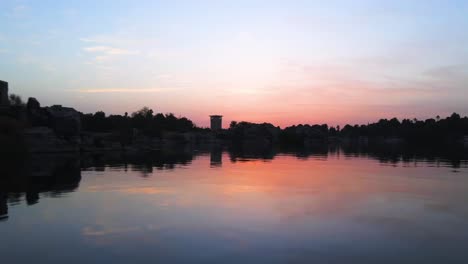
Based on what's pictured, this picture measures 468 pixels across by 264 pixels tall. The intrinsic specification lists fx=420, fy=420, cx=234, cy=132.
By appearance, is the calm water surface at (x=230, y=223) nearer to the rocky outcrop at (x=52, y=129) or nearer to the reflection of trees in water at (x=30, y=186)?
the reflection of trees in water at (x=30, y=186)

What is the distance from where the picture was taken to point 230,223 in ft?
62.1

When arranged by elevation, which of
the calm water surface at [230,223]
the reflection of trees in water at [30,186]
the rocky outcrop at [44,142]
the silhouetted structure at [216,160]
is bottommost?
the silhouetted structure at [216,160]

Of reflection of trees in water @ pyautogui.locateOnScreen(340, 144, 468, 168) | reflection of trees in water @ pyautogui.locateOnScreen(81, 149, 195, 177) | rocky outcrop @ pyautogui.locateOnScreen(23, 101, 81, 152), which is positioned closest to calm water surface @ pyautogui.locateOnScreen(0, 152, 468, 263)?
reflection of trees in water @ pyautogui.locateOnScreen(81, 149, 195, 177)

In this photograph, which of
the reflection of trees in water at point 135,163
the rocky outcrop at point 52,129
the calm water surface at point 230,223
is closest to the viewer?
the calm water surface at point 230,223

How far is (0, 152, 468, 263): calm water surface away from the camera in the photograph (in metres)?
14.2

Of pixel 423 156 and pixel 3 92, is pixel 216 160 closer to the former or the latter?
pixel 423 156

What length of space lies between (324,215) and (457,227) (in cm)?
594

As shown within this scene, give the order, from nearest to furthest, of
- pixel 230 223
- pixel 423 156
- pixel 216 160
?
pixel 230 223
pixel 216 160
pixel 423 156

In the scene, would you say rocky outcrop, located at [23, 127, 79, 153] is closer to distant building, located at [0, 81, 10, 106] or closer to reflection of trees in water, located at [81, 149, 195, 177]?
reflection of trees in water, located at [81, 149, 195, 177]

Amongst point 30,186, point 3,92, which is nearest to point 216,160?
point 30,186

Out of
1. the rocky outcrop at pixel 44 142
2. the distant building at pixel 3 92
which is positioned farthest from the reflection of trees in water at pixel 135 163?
the distant building at pixel 3 92

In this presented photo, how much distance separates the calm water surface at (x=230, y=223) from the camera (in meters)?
14.2

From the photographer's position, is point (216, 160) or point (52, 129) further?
point (52, 129)

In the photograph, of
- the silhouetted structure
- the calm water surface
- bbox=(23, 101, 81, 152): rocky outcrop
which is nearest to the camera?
the calm water surface
